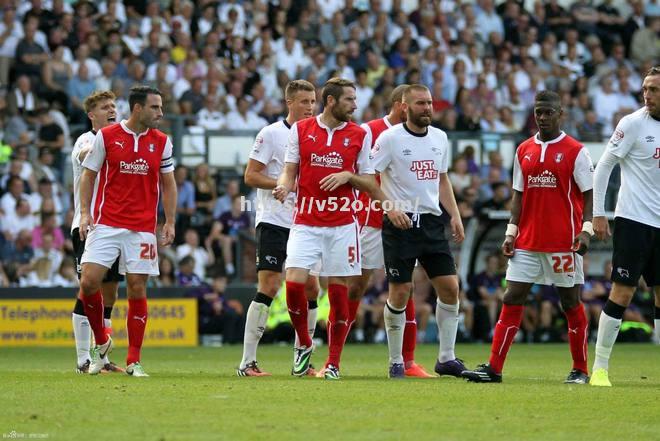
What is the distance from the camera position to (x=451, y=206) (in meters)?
13.3

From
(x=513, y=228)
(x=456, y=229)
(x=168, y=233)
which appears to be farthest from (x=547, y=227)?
(x=168, y=233)

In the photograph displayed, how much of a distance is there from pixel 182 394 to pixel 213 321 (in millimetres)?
11786

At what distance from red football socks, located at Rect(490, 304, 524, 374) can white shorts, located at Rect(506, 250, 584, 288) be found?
28 cm

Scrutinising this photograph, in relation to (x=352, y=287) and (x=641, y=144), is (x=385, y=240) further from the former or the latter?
(x=641, y=144)

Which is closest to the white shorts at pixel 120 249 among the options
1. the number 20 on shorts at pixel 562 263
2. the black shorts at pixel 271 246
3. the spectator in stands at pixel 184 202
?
the black shorts at pixel 271 246

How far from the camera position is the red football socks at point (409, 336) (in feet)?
44.8

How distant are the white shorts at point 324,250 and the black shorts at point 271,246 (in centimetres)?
73

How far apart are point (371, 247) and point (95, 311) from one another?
278cm

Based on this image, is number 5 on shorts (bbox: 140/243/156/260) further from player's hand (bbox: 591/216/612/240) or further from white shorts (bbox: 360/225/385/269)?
player's hand (bbox: 591/216/612/240)

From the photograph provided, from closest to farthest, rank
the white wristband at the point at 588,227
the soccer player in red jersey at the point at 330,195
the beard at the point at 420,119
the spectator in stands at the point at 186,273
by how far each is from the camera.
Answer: the white wristband at the point at 588,227
the soccer player in red jersey at the point at 330,195
the beard at the point at 420,119
the spectator in stands at the point at 186,273

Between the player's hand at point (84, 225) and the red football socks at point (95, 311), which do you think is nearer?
the player's hand at point (84, 225)

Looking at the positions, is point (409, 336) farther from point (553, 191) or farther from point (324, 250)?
point (553, 191)

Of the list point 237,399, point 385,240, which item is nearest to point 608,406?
point 237,399

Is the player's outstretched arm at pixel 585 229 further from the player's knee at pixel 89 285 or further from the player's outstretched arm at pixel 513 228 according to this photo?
the player's knee at pixel 89 285
